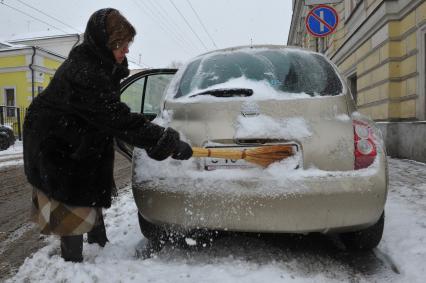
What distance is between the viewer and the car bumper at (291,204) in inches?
96.2

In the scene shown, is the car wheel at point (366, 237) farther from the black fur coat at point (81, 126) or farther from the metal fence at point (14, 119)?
the metal fence at point (14, 119)

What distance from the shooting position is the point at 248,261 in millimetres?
2619

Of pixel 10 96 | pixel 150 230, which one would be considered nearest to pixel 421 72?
pixel 150 230

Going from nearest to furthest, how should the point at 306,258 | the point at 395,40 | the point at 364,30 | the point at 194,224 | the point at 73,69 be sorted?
the point at 73,69, the point at 194,224, the point at 306,258, the point at 395,40, the point at 364,30

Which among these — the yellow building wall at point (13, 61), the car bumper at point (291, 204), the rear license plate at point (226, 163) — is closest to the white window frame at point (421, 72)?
the car bumper at point (291, 204)

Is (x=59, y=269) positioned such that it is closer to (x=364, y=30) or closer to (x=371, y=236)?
(x=371, y=236)

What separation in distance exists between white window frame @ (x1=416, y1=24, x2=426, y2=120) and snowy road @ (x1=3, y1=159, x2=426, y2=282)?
446 cm

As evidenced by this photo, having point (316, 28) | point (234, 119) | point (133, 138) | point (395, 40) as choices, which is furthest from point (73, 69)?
point (395, 40)

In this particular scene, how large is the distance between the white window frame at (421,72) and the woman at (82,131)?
21.2 ft

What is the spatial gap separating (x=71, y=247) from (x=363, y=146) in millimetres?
1848

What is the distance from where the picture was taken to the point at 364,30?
1059 cm

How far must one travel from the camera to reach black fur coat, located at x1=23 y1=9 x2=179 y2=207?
224 centimetres

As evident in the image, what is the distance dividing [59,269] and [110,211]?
1874mm

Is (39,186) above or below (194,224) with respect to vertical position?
above
